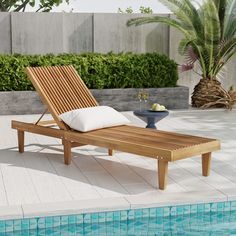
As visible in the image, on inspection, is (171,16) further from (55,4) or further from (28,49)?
(55,4)

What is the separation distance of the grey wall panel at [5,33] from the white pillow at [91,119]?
20.1 ft

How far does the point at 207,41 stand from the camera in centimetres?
1145

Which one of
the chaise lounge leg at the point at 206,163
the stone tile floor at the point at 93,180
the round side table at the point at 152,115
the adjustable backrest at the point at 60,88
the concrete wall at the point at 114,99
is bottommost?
the stone tile floor at the point at 93,180

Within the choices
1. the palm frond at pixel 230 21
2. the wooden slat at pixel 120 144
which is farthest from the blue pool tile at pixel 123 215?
the palm frond at pixel 230 21

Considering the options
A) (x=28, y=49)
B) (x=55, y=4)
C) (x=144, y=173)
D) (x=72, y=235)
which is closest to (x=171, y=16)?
(x=28, y=49)

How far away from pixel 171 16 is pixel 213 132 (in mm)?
5065

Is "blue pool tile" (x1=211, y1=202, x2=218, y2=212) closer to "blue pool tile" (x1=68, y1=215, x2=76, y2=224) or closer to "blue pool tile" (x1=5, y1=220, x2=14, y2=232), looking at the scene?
"blue pool tile" (x1=68, y1=215, x2=76, y2=224)

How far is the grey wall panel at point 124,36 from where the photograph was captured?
12922mm

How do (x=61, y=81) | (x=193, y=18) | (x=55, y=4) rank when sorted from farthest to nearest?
(x=55, y=4)
(x=193, y=18)
(x=61, y=81)

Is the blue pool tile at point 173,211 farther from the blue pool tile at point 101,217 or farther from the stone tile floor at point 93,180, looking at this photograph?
the blue pool tile at point 101,217

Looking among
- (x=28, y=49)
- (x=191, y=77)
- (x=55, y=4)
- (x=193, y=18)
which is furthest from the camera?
(x=55, y=4)

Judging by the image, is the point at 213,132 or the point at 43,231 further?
the point at 213,132

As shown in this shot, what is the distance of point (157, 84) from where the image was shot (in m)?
11.7

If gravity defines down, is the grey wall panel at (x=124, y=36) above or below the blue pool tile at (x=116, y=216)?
above
